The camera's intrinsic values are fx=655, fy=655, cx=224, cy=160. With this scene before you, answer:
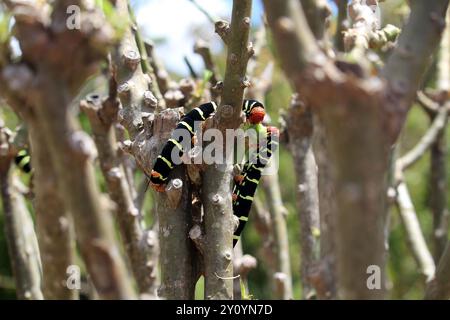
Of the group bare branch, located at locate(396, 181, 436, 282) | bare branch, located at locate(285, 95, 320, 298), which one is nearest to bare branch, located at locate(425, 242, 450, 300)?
bare branch, located at locate(285, 95, 320, 298)

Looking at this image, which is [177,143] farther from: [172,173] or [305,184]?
[305,184]

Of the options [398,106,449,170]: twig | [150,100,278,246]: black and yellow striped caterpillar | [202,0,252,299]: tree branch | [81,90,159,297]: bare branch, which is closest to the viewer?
[202,0,252,299]: tree branch

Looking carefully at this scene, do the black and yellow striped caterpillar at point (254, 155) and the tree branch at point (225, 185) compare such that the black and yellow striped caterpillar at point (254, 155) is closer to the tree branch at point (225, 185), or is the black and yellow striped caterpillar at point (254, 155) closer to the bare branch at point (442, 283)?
the tree branch at point (225, 185)

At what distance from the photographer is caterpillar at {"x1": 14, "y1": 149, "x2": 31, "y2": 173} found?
Answer: 13.7 ft

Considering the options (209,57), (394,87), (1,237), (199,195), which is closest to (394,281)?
(1,237)

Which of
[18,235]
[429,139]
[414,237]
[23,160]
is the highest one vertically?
[429,139]

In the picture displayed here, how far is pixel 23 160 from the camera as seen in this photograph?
13.8 ft

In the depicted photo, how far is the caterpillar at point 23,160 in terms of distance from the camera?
4.18 meters

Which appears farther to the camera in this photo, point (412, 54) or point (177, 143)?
point (177, 143)

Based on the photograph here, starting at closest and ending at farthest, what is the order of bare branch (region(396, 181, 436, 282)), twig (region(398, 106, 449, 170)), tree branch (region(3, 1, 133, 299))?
tree branch (region(3, 1, 133, 299)), bare branch (region(396, 181, 436, 282)), twig (region(398, 106, 449, 170))

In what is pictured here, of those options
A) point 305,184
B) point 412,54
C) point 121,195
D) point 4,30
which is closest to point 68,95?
point 4,30

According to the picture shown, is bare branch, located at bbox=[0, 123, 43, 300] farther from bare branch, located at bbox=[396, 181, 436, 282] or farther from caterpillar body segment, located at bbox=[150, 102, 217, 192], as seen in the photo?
bare branch, located at bbox=[396, 181, 436, 282]

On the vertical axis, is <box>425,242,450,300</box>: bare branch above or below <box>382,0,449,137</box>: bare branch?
below
